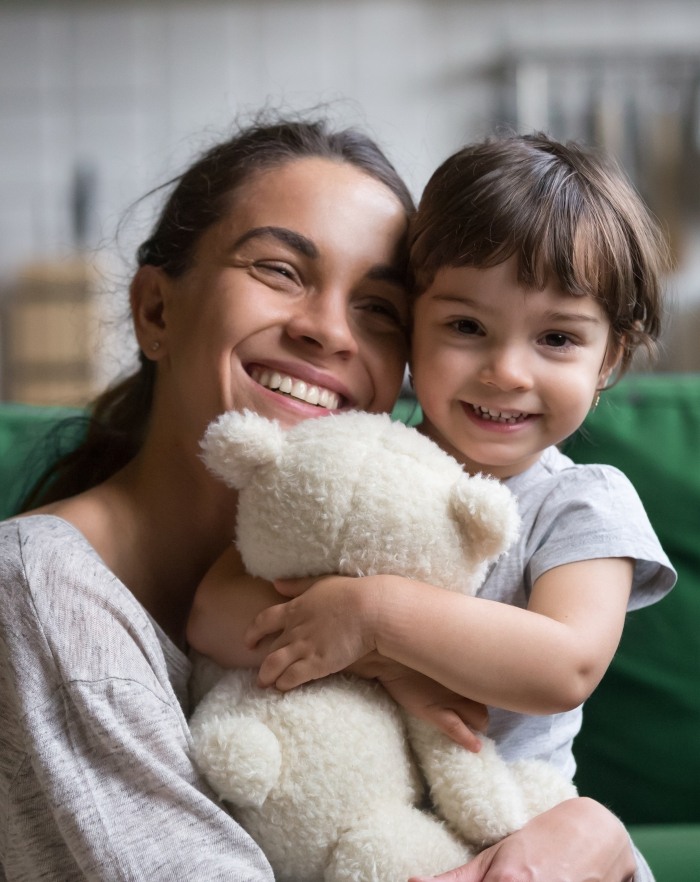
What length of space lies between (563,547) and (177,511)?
43cm

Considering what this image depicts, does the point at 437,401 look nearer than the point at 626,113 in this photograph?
Yes

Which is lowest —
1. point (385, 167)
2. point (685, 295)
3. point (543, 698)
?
point (685, 295)

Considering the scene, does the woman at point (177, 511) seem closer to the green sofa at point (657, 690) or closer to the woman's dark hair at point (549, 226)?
the woman's dark hair at point (549, 226)

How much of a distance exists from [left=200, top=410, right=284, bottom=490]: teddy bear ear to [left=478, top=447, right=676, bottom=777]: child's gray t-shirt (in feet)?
0.83

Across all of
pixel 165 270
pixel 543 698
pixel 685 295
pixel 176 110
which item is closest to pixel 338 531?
pixel 543 698

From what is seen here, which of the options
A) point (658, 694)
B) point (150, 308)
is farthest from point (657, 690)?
point (150, 308)

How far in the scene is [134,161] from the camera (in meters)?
3.74

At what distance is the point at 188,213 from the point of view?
3.68 feet

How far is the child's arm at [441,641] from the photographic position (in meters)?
0.78

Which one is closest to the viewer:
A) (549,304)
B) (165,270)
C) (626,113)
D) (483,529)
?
(483,529)

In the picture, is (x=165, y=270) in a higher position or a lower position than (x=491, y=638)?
A: higher

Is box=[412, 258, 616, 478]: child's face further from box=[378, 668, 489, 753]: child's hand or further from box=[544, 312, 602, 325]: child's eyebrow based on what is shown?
box=[378, 668, 489, 753]: child's hand

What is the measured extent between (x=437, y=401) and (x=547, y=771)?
35 cm

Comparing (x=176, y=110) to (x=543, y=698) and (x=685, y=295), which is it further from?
(x=543, y=698)
